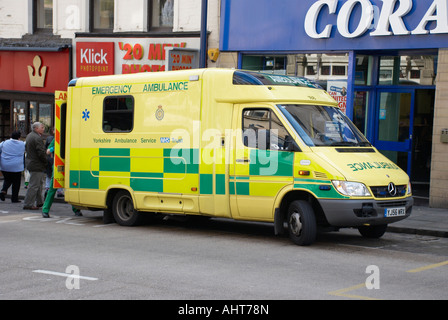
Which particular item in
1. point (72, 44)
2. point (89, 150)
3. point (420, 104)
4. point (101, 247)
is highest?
point (72, 44)

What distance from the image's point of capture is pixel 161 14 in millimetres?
20984

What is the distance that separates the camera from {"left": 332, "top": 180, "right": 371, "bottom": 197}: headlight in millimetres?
9930

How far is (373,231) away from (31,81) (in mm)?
15038

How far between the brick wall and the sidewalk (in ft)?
1.65

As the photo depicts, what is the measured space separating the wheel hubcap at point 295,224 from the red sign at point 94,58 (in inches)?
480

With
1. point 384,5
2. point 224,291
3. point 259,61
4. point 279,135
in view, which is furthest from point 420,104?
point 224,291

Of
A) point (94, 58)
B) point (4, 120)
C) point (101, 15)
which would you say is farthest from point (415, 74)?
point (4, 120)

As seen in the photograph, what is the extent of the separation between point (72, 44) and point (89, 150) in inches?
400

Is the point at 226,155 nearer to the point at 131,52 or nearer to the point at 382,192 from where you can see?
the point at 382,192

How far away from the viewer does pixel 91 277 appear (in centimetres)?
802

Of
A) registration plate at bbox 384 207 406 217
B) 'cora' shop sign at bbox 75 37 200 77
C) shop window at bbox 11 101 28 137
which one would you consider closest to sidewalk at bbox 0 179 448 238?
registration plate at bbox 384 207 406 217

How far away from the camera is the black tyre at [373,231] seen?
37.0 feet
